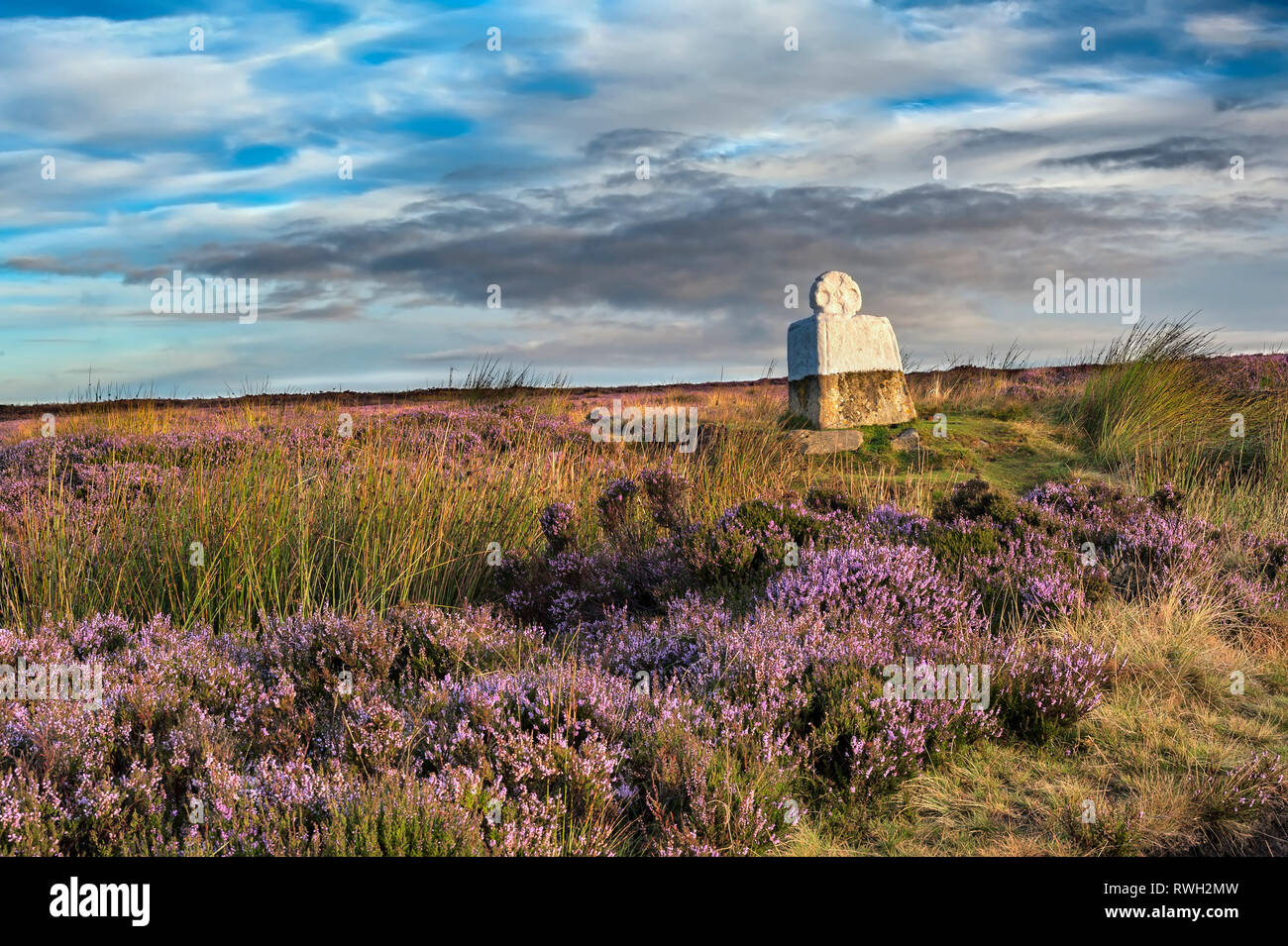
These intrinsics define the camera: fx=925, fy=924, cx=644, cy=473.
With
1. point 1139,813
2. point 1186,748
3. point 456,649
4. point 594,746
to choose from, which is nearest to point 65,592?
point 456,649

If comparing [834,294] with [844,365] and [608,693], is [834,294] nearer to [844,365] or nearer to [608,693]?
[844,365]

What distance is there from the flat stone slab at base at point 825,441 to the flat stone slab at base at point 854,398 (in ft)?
2.87

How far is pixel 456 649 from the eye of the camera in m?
4.54

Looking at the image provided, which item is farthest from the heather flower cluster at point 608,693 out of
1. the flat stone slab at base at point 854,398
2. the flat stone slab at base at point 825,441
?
the flat stone slab at base at point 854,398

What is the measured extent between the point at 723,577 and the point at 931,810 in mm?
2352

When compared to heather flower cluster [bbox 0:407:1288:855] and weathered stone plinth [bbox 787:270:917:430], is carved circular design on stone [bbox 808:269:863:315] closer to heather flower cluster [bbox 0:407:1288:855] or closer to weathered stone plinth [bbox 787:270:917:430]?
weathered stone plinth [bbox 787:270:917:430]

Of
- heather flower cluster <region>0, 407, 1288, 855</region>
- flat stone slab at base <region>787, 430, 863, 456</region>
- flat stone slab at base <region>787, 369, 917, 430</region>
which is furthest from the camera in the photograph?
flat stone slab at base <region>787, 369, 917, 430</region>

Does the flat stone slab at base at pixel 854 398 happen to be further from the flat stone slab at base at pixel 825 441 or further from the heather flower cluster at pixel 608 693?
the heather flower cluster at pixel 608 693

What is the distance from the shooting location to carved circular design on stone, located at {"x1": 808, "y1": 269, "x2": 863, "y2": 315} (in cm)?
1337

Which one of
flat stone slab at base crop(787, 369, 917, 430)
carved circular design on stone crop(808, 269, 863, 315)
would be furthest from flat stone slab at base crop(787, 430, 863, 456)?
carved circular design on stone crop(808, 269, 863, 315)

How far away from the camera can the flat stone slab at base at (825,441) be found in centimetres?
1186

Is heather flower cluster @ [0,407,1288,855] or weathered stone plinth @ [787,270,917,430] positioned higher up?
weathered stone plinth @ [787,270,917,430]

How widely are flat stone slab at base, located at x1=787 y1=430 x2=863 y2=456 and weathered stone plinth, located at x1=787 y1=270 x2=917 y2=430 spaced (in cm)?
89
